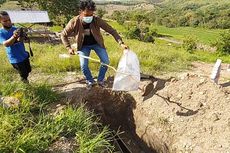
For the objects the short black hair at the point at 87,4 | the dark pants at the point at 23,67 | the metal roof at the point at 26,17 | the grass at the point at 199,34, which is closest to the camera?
the short black hair at the point at 87,4

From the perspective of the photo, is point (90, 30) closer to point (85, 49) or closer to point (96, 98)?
point (85, 49)

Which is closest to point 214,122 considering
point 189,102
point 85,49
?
point 189,102

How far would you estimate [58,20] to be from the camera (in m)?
26.8

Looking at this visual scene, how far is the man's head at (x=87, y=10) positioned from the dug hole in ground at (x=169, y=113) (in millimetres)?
1156

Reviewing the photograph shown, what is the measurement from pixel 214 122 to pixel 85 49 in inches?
89.3

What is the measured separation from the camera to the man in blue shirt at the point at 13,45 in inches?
180

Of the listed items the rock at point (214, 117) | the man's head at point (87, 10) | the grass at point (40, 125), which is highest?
the man's head at point (87, 10)

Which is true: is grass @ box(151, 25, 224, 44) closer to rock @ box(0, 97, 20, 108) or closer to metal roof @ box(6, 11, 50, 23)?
metal roof @ box(6, 11, 50, 23)

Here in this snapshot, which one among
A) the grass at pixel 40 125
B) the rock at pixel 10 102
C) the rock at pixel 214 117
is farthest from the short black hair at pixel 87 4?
the rock at pixel 214 117

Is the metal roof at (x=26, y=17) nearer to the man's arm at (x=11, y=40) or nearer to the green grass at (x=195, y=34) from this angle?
the man's arm at (x=11, y=40)

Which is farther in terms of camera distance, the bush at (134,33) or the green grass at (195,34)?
the green grass at (195,34)

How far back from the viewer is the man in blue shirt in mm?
4584

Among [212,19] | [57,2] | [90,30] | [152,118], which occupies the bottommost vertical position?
[212,19]

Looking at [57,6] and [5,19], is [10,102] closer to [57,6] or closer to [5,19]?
[5,19]
